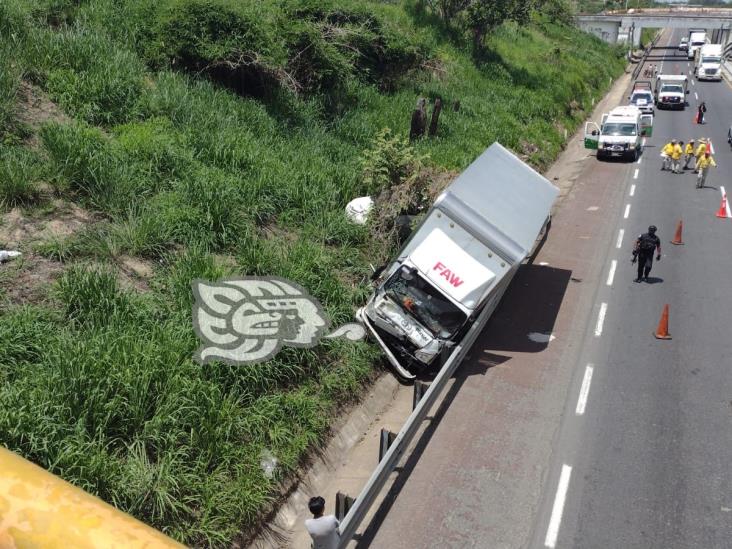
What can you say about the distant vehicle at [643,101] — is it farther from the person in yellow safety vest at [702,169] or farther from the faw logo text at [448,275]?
the faw logo text at [448,275]

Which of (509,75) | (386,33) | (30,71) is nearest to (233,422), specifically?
(30,71)

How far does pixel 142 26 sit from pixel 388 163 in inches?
346

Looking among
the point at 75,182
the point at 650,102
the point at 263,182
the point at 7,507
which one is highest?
the point at 7,507

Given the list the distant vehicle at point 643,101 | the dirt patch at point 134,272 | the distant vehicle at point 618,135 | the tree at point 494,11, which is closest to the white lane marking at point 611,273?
the dirt patch at point 134,272

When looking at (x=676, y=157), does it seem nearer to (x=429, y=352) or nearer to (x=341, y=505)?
(x=429, y=352)

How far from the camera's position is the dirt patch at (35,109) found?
13438mm

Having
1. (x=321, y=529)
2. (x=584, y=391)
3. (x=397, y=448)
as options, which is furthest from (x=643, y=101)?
(x=321, y=529)

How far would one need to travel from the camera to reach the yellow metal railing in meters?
3.32

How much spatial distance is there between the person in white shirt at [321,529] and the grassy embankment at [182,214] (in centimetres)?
128

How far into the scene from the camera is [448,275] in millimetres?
11500

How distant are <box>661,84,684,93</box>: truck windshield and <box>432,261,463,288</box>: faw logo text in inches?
1567

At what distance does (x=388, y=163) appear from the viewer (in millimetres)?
15742

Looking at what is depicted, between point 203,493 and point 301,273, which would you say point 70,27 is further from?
point 203,493

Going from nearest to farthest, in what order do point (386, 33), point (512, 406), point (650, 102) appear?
point (512, 406), point (386, 33), point (650, 102)
